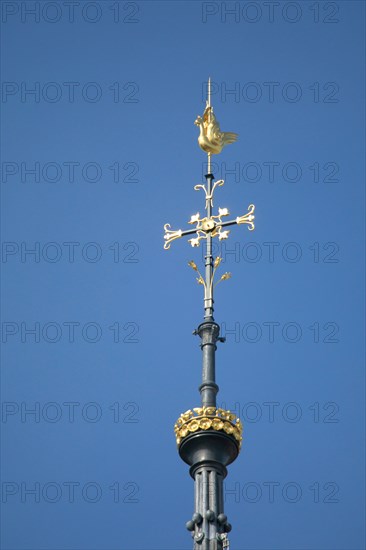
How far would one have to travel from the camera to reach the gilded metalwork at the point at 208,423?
54656 millimetres

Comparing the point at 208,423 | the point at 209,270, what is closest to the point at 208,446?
the point at 208,423

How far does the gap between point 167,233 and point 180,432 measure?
8.44 meters

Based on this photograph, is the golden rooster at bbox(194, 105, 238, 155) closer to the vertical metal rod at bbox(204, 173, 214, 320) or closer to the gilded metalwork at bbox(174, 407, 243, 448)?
the vertical metal rod at bbox(204, 173, 214, 320)

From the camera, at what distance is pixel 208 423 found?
54.7 metres

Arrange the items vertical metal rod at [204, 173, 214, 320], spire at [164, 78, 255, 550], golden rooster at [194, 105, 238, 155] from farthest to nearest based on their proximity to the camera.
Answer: golden rooster at [194, 105, 238, 155]
vertical metal rod at [204, 173, 214, 320]
spire at [164, 78, 255, 550]

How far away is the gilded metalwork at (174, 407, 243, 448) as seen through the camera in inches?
2152

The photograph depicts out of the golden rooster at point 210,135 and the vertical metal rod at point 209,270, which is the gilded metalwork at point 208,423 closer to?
the vertical metal rod at point 209,270

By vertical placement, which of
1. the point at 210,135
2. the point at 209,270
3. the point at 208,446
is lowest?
the point at 208,446

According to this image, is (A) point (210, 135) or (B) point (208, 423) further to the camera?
(A) point (210, 135)

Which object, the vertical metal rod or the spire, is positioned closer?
the spire

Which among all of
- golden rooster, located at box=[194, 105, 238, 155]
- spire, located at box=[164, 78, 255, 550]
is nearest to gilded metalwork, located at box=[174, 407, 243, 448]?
spire, located at box=[164, 78, 255, 550]

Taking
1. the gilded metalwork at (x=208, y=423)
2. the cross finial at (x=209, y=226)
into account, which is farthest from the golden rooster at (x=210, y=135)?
the gilded metalwork at (x=208, y=423)

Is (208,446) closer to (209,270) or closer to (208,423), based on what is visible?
(208,423)

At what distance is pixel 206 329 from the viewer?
5825cm
